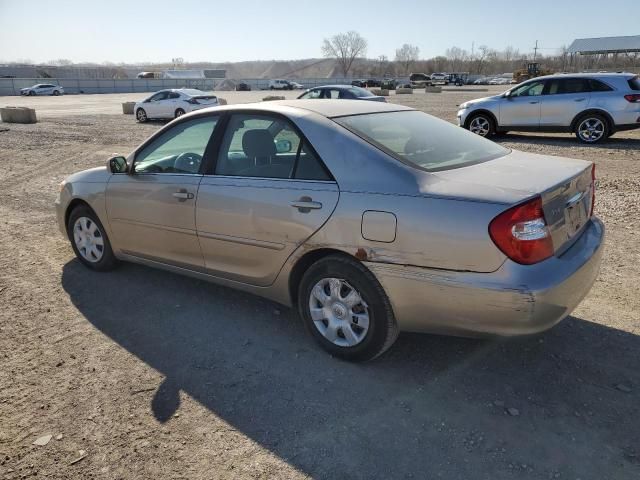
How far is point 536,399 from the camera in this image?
2928 mm

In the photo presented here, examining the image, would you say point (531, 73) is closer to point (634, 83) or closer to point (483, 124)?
point (483, 124)

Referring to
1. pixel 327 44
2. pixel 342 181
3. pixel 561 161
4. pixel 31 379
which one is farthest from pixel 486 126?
pixel 327 44

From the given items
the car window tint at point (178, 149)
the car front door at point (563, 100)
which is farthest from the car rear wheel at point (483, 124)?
the car window tint at point (178, 149)

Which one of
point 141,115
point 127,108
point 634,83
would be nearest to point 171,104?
point 141,115

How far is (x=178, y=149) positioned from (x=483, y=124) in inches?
456

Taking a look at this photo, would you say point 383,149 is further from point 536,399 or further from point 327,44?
point 327,44

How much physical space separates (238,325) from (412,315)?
152cm

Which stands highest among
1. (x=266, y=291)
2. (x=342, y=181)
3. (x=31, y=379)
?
(x=342, y=181)

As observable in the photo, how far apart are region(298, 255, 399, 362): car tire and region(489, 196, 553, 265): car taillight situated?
0.77 metres

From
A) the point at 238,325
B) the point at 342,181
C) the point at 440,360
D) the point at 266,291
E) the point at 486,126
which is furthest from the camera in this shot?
the point at 486,126

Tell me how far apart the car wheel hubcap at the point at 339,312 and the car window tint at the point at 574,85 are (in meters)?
11.9

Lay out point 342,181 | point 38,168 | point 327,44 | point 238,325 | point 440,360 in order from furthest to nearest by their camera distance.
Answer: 1. point 327,44
2. point 38,168
3. point 238,325
4. point 440,360
5. point 342,181

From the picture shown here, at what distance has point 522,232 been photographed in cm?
265

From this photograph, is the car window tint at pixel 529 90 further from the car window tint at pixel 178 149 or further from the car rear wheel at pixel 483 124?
the car window tint at pixel 178 149
